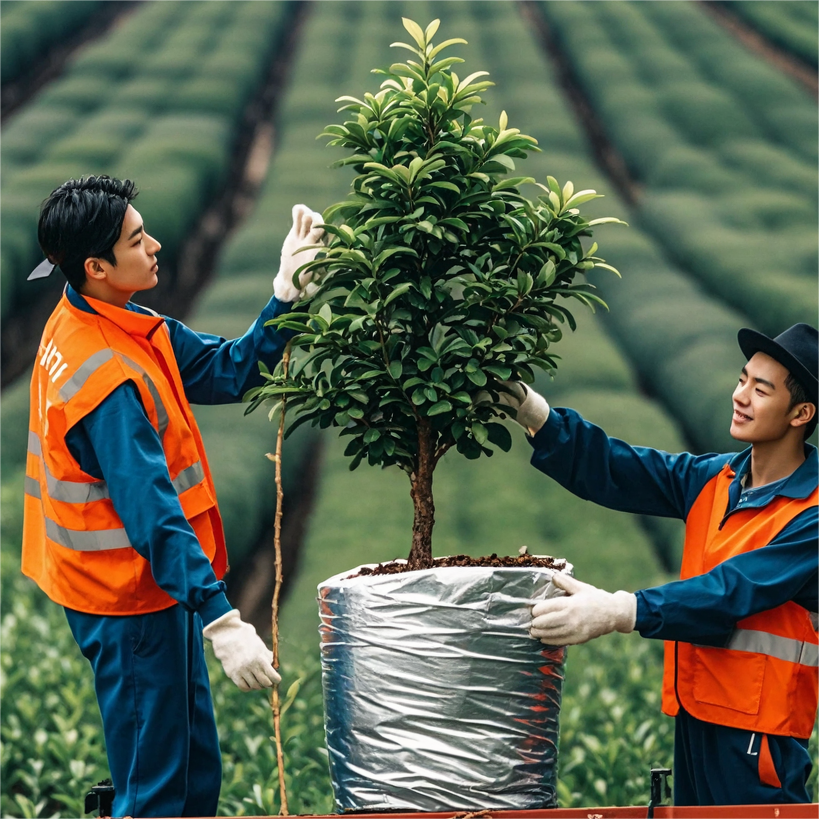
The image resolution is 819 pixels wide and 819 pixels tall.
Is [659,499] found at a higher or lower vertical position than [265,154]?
lower

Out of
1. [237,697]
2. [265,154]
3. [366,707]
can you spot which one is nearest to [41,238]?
[366,707]

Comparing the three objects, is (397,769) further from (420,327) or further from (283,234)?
(283,234)

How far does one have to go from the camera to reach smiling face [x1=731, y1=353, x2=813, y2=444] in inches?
101

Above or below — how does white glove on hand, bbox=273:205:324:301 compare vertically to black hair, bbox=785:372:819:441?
above

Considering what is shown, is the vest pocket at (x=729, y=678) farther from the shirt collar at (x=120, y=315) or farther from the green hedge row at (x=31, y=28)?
the green hedge row at (x=31, y=28)

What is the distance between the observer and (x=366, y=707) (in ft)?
7.75

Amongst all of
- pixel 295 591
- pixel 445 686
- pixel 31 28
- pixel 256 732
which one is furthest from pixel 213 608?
pixel 31 28

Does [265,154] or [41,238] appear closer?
[41,238]

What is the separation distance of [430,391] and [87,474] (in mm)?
807

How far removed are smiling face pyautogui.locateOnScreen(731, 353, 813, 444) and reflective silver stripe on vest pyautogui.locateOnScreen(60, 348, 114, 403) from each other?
1.49 m

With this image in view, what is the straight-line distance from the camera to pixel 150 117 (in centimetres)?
1259

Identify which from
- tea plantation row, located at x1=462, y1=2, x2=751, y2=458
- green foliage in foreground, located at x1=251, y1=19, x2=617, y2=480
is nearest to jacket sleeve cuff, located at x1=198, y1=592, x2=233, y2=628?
green foliage in foreground, located at x1=251, y1=19, x2=617, y2=480

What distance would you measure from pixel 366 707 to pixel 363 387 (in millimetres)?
731

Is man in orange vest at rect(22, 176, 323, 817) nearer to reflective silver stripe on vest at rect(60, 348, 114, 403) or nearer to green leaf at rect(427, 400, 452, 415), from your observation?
reflective silver stripe on vest at rect(60, 348, 114, 403)
